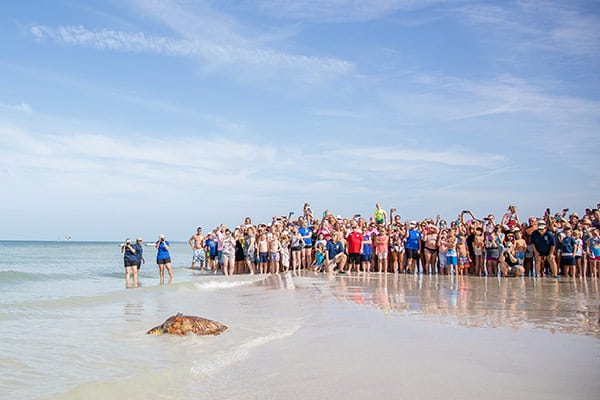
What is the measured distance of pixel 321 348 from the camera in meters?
5.27

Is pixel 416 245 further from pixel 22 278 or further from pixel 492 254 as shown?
pixel 22 278

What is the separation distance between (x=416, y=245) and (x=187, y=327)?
35.2 feet

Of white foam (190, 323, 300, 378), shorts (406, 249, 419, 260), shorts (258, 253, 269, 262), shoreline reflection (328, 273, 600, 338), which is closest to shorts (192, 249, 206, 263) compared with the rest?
shorts (258, 253, 269, 262)

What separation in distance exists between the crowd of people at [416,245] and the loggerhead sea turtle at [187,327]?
339 inches

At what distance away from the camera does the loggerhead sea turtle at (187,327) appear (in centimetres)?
627

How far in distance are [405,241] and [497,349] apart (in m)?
11.1

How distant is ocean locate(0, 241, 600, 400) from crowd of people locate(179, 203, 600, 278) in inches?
167

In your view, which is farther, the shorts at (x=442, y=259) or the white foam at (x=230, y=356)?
the shorts at (x=442, y=259)

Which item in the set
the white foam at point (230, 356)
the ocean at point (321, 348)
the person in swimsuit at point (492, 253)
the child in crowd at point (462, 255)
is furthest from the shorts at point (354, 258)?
the white foam at point (230, 356)

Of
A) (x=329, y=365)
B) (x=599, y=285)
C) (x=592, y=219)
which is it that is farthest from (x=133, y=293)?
(x=592, y=219)

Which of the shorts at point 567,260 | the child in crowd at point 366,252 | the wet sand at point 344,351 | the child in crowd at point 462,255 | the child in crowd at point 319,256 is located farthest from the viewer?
the child in crowd at point 319,256

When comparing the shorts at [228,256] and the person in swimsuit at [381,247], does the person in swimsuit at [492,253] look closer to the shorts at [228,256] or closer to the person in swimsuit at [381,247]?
the person in swimsuit at [381,247]

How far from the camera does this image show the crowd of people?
555 inches

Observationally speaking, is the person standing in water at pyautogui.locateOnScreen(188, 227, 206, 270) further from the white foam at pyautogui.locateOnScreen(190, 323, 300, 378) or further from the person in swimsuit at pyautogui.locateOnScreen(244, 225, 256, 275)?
the white foam at pyautogui.locateOnScreen(190, 323, 300, 378)
